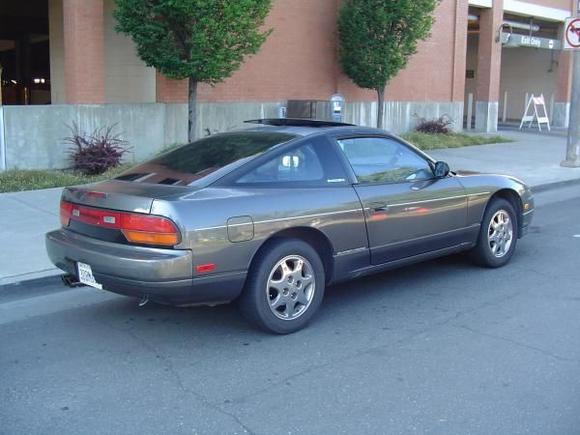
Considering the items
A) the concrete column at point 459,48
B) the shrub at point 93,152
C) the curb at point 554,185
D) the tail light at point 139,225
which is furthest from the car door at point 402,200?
the concrete column at point 459,48

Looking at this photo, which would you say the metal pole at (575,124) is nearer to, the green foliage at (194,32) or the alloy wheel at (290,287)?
the green foliage at (194,32)

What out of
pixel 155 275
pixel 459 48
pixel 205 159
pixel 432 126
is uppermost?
pixel 459 48

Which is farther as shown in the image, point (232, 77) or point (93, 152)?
point (232, 77)

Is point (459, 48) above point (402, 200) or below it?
above

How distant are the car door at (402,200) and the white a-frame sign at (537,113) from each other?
18.8m

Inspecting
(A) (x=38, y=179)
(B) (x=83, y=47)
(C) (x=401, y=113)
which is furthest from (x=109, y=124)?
(C) (x=401, y=113)

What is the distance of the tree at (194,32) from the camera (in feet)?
35.1

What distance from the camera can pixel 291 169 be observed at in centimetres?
541

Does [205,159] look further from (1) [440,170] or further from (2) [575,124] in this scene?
(2) [575,124]

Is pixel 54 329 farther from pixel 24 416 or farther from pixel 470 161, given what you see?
pixel 470 161

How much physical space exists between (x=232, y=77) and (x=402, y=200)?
32.4 ft

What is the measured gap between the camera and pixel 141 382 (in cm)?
433

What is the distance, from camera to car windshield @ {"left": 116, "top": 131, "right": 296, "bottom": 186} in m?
5.19

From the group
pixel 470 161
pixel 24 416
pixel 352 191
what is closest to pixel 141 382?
pixel 24 416
